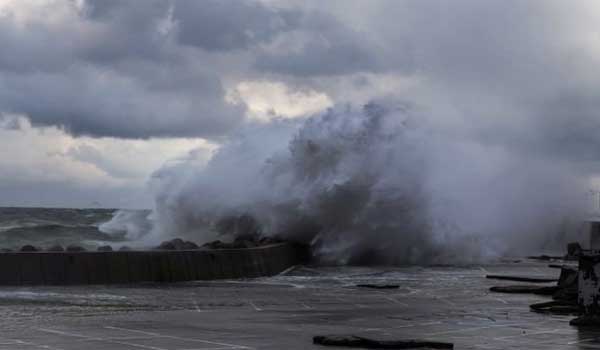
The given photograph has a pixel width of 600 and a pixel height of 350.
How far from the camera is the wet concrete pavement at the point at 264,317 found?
9484 millimetres

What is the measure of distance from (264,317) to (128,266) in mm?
5528

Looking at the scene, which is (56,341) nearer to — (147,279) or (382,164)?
(147,279)

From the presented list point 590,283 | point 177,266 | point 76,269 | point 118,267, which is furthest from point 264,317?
point 177,266

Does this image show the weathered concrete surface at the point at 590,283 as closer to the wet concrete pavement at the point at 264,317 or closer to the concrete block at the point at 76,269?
the wet concrete pavement at the point at 264,317

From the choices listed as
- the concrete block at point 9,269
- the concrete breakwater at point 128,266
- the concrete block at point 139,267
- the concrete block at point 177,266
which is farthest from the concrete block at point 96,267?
the concrete block at point 177,266

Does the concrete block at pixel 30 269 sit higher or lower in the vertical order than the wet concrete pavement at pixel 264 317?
higher

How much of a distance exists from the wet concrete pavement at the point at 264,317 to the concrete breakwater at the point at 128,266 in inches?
22.7

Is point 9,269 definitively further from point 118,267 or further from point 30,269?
point 118,267

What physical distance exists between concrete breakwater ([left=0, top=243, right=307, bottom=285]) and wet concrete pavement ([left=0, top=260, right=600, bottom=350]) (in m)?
0.58

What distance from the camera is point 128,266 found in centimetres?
1684

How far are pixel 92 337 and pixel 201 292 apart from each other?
5.94m

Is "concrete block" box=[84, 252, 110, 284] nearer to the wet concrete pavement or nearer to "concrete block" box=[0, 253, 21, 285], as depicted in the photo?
the wet concrete pavement

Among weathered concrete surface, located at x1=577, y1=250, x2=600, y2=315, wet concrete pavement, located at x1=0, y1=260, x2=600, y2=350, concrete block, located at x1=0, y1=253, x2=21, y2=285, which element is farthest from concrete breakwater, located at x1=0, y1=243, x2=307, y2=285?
weathered concrete surface, located at x1=577, y1=250, x2=600, y2=315

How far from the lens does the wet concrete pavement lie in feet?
31.1
